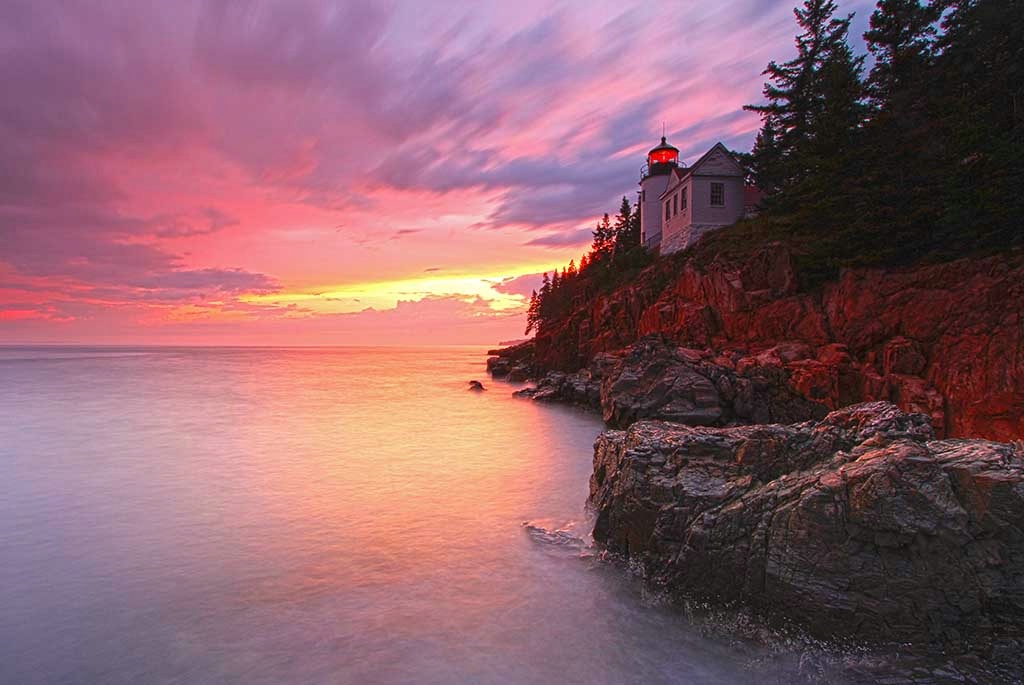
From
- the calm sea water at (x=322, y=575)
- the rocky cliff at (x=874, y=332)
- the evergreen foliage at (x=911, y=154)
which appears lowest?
the calm sea water at (x=322, y=575)

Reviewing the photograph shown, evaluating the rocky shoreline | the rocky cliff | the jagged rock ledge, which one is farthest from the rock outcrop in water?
the jagged rock ledge

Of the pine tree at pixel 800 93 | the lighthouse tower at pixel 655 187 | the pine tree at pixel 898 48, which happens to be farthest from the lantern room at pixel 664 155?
the pine tree at pixel 898 48

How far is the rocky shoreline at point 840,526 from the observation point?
4984 mm

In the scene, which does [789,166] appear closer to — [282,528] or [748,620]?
[748,620]

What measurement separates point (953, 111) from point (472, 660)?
24.5 meters

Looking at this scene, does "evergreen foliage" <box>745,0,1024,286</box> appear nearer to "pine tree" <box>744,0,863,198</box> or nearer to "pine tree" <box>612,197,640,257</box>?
"pine tree" <box>744,0,863,198</box>

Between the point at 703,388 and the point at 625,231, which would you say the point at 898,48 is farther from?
the point at 625,231

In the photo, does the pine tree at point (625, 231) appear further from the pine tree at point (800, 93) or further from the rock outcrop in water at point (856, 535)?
the rock outcrop in water at point (856, 535)

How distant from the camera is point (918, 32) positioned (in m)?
23.1

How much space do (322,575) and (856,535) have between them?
273 inches

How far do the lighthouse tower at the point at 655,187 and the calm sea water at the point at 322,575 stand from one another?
28736mm

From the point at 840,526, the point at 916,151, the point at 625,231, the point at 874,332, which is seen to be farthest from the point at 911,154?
the point at 625,231

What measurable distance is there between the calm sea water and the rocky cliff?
877 centimetres

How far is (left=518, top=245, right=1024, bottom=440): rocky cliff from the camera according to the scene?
496 inches
